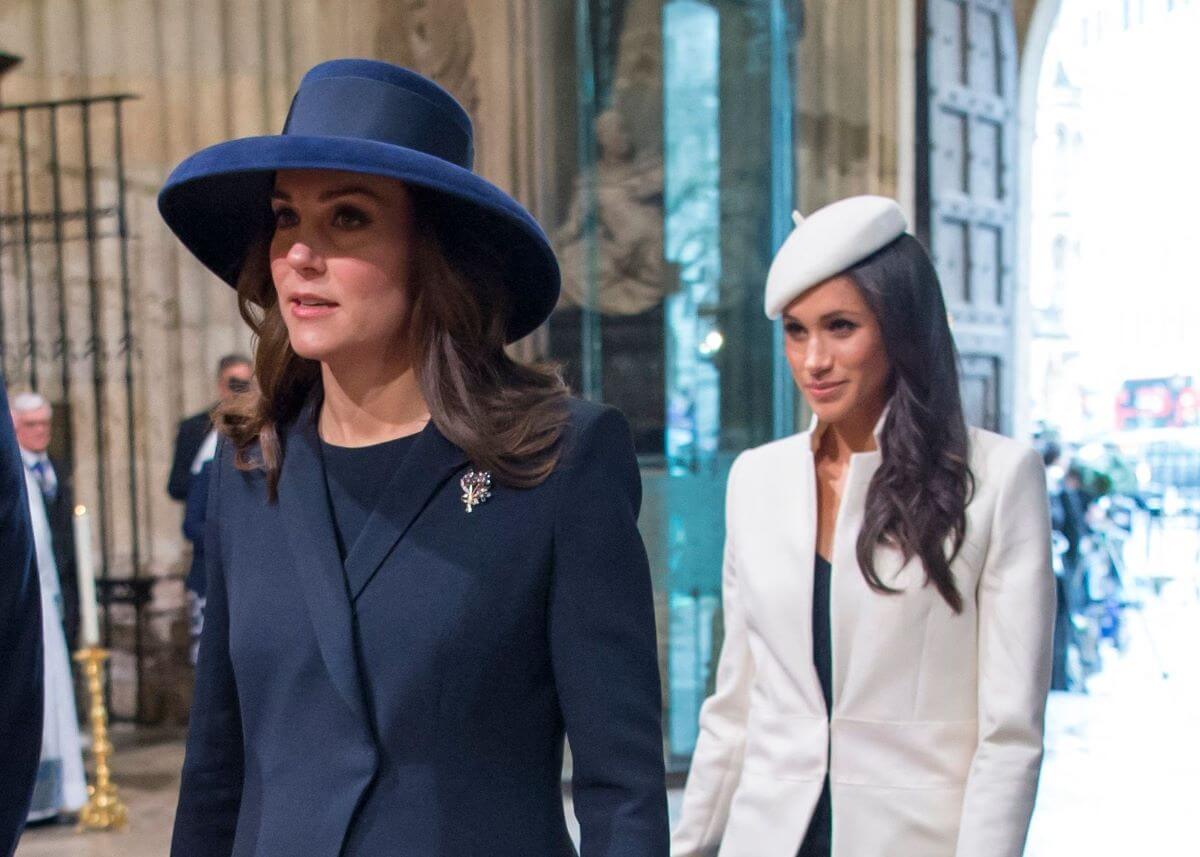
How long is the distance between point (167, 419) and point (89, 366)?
0.50 meters

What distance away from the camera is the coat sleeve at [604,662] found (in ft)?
4.81

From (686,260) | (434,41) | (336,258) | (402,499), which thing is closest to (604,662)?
(402,499)

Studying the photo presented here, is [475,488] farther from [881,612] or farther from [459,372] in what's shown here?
[881,612]

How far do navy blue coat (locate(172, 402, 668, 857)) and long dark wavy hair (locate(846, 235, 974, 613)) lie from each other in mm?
701

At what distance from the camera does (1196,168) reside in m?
19.2

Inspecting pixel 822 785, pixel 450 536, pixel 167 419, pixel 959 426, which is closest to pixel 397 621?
pixel 450 536

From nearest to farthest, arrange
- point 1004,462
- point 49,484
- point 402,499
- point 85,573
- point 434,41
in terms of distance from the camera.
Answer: point 402,499
point 1004,462
point 85,573
point 49,484
point 434,41

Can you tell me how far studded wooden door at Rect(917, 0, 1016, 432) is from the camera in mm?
7844

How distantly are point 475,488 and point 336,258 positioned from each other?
29 centimetres

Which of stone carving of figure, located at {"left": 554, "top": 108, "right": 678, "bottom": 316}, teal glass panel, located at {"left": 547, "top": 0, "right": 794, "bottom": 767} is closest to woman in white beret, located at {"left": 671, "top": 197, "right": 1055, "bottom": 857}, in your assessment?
teal glass panel, located at {"left": 547, "top": 0, "right": 794, "bottom": 767}

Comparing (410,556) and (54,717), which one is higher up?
(410,556)

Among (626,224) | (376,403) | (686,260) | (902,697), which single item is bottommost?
(902,697)

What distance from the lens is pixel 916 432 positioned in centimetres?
218

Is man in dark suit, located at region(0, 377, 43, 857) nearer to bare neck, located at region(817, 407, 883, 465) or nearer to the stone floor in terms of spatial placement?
bare neck, located at region(817, 407, 883, 465)
